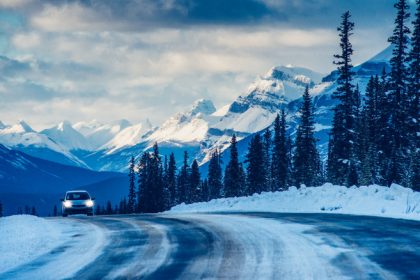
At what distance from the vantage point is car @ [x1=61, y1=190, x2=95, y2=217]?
1443 inches

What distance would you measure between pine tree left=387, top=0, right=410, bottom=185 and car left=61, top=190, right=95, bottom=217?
27938 millimetres

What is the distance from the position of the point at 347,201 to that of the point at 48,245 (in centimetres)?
1403

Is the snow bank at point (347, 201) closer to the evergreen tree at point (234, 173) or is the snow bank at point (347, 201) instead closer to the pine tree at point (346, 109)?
the pine tree at point (346, 109)

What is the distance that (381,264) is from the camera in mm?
9688

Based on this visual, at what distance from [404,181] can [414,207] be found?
38383 millimetres

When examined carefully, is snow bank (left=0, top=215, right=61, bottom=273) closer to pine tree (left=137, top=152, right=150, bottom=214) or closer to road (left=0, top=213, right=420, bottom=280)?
road (left=0, top=213, right=420, bottom=280)

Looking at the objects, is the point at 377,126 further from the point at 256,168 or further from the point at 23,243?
the point at 23,243

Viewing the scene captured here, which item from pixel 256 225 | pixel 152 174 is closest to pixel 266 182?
pixel 152 174

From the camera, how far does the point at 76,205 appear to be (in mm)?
36875

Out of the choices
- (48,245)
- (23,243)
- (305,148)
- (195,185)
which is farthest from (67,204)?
(195,185)

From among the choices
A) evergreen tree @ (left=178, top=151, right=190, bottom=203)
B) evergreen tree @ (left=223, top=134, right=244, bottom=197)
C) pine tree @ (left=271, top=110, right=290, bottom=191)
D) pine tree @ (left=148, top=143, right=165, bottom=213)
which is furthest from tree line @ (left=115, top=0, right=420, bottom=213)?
evergreen tree @ (left=178, top=151, right=190, bottom=203)

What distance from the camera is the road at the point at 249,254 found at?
9.34m

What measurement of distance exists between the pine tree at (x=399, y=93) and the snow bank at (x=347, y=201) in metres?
25.2

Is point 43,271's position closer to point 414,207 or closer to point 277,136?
point 414,207
